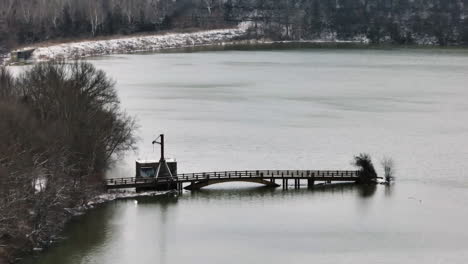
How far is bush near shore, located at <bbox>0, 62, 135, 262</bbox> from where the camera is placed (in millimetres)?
33719

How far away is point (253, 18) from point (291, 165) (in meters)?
126

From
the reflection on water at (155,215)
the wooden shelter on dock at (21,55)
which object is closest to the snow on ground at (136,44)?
the wooden shelter on dock at (21,55)

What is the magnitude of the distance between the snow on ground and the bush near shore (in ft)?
213

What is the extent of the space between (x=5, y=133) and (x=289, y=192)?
53.3ft

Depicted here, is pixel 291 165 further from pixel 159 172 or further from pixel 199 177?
pixel 159 172

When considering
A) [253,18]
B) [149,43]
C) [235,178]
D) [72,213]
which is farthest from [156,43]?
[72,213]

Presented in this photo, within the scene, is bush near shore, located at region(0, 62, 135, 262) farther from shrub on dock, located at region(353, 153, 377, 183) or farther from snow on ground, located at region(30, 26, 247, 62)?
snow on ground, located at region(30, 26, 247, 62)

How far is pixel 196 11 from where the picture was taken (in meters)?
176

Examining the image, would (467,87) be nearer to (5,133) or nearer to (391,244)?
(391,244)

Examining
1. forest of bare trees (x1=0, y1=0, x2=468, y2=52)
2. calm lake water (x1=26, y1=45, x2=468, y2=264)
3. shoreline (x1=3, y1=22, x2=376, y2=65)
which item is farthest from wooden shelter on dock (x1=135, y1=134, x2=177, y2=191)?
forest of bare trees (x1=0, y1=0, x2=468, y2=52)

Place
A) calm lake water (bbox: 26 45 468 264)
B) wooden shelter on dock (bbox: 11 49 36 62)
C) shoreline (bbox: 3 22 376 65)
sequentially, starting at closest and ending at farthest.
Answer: calm lake water (bbox: 26 45 468 264)
wooden shelter on dock (bbox: 11 49 36 62)
shoreline (bbox: 3 22 376 65)

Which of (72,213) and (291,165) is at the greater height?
(291,165)

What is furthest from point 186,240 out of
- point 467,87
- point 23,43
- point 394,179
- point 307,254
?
point 23,43

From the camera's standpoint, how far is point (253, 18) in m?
177
